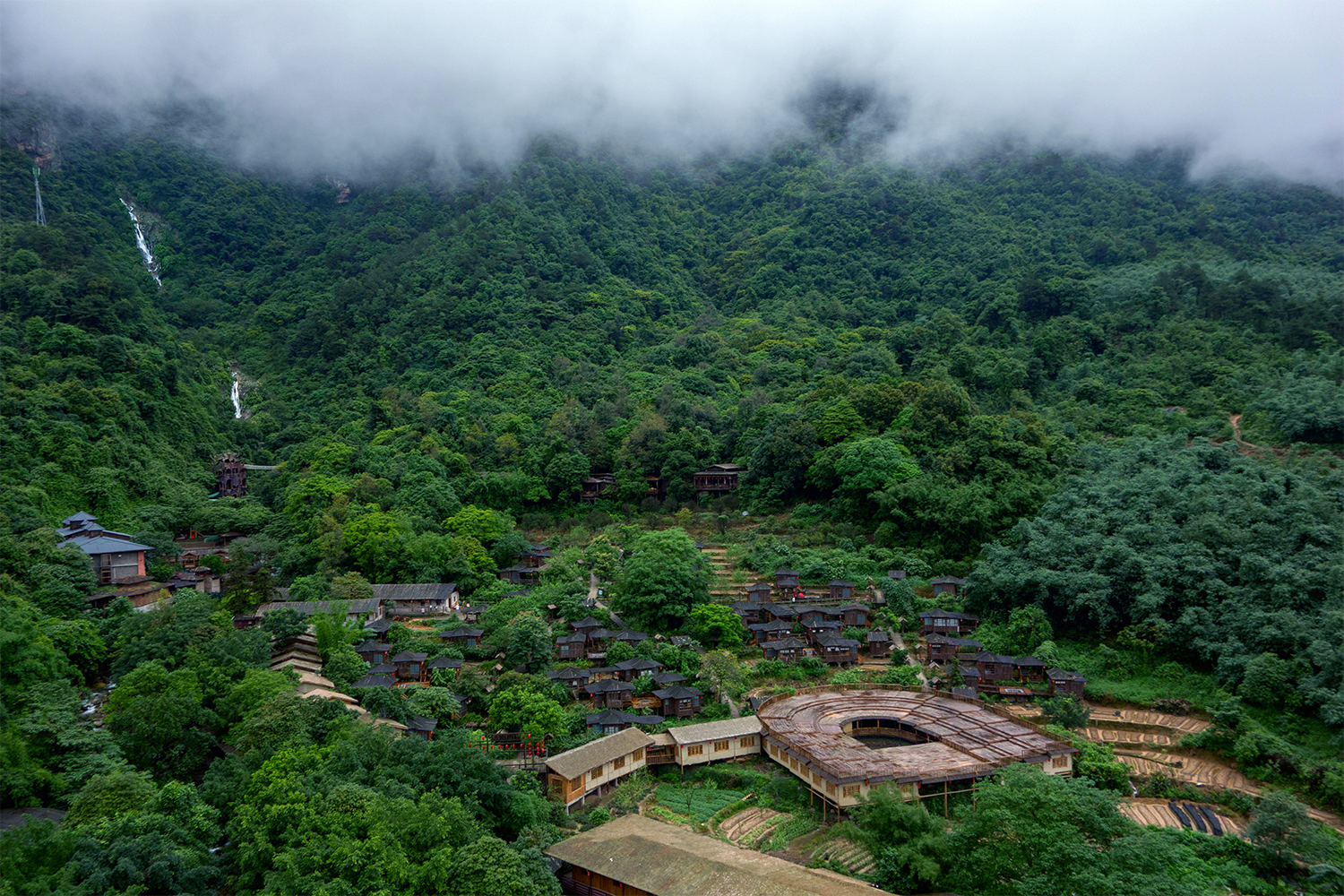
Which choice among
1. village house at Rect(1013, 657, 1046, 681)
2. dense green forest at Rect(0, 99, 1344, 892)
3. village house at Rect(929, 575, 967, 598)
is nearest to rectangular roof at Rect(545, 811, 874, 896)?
dense green forest at Rect(0, 99, 1344, 892)

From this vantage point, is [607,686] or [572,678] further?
[572,678]

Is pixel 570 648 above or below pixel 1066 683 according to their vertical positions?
above

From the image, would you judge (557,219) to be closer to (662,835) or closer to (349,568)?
(349,568)

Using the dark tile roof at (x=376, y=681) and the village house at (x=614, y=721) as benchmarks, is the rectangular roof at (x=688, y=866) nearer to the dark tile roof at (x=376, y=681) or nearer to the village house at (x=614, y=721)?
the village house at (x=614, y=721)

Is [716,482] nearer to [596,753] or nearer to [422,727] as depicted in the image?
[596,753]

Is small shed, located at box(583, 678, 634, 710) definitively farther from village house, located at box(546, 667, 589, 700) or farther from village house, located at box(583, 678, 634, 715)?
village house, located at box(546, 667, 589, 700)

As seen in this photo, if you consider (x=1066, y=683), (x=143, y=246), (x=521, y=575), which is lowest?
(x=1066, y=683)

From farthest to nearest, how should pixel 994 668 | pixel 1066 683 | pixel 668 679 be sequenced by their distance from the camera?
pixel 994 668, pixel 668 679, pixel 1066 683

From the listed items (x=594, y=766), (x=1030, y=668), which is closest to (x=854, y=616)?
(x=1030, y=668)

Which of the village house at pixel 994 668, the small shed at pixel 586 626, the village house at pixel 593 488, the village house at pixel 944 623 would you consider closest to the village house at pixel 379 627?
the small shed at pixel 586 626
